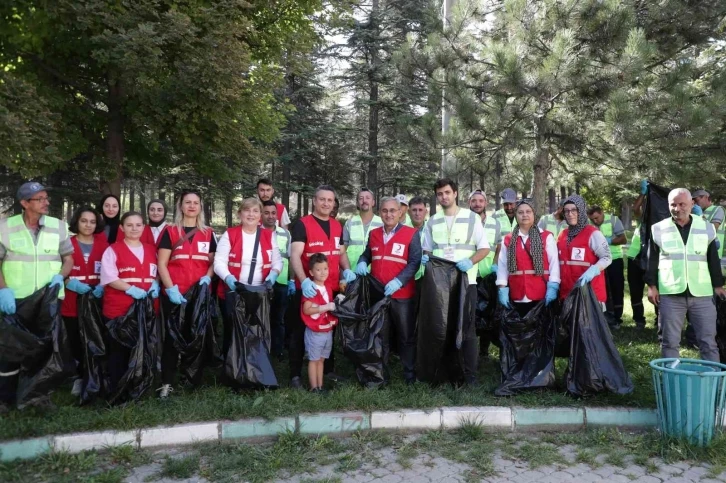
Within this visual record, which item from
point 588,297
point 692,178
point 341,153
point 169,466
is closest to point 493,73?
point 692,178

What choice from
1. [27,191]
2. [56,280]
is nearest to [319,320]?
[56,280]

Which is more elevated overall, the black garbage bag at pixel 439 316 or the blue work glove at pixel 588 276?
the blue work glove at pixel 588 276

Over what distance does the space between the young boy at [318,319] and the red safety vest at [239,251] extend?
1.40 feet

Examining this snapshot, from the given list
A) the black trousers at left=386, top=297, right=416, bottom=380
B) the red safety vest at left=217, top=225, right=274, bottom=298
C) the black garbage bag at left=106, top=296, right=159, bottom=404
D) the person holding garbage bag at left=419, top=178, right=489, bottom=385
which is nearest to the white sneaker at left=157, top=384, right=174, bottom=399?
the black garbage bag at left=106, top=296, right=159, bottom=404

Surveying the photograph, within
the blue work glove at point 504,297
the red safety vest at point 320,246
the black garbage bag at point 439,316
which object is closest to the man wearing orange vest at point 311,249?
the red safety vest at point 320,246

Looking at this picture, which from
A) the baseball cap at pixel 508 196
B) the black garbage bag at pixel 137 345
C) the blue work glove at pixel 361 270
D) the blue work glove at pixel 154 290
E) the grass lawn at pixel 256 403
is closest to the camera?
the grass lawn at pixel 256 403

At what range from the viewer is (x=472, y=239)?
4.62 metres

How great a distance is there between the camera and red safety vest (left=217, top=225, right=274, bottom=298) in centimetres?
444

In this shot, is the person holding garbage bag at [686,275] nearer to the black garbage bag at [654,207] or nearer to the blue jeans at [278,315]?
the black garbage bag at [654,207]

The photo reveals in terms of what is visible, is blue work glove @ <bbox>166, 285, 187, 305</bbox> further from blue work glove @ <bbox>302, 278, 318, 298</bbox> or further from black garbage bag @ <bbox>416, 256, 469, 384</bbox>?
black garbage bag @ <bbox>416, 256, 469, 384</bbox>

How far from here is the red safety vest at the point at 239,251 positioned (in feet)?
14.6

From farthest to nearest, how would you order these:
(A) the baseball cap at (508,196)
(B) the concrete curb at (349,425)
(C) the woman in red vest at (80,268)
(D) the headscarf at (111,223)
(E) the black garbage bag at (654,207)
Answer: (A) the baseball cap at (508,196) < (E) the black garbage bag at (654,207) < (D) the headscarf at (111,223) < (C) the woman in red vest at (80,268) < (B) the concrete curb at (349,425)

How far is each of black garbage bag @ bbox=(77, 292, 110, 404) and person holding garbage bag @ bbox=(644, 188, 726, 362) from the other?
4.64 metres

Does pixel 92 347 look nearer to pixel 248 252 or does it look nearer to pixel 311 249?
pixel 248 252
